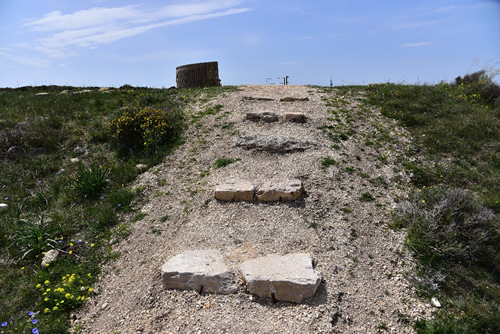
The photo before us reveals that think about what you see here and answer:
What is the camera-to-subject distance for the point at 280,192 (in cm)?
617

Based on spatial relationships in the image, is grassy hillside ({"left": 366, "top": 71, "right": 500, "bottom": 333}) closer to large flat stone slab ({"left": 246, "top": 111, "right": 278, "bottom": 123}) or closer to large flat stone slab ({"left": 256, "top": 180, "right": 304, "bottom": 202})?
large flat stone slab ({"left": 256, "top": 180, "right": 304, "bottom": 202})

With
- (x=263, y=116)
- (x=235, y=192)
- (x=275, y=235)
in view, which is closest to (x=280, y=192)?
Result: (x=235, y=192)

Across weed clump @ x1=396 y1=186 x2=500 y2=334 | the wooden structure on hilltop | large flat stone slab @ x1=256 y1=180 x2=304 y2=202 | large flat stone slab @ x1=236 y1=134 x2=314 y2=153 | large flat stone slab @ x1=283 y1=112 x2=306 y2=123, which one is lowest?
weed clump @ x1=396 y1=186 x2=500 y2=334

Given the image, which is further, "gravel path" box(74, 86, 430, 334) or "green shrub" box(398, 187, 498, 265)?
"green shrub" box(398, 187, 498, 265)

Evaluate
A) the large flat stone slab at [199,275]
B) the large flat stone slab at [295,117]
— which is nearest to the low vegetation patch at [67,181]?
the large flat stone slab at [199,275]

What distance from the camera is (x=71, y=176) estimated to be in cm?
807

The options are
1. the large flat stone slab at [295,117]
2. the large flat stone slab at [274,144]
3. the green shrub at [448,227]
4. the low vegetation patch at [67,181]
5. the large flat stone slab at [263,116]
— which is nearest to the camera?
the low vegetation patch at [67,181]

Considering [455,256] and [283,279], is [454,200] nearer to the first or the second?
[455,256]

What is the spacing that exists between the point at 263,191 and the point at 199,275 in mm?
2159

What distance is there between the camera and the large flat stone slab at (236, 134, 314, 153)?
7.87 meters

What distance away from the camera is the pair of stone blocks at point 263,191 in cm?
619

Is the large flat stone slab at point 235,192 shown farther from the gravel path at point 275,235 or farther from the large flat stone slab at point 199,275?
A: the large flat stone slab at point 199,275

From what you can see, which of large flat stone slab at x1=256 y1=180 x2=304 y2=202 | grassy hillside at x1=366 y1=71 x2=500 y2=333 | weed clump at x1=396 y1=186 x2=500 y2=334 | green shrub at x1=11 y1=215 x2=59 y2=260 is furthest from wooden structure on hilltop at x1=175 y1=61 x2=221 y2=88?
weed clump at x1=396 y1=186 x2=500 y2=334

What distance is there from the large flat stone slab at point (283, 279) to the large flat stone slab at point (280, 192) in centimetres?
161
